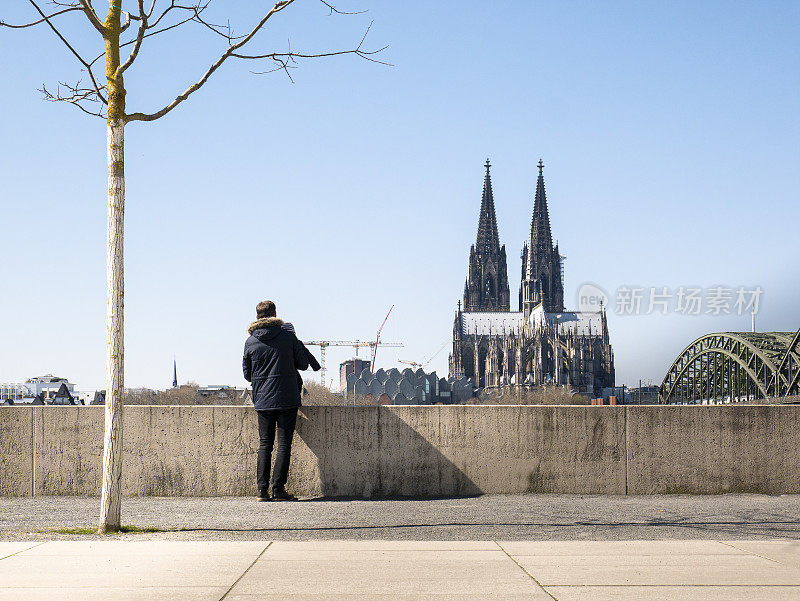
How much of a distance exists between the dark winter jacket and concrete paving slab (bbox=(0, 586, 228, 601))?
3.95m

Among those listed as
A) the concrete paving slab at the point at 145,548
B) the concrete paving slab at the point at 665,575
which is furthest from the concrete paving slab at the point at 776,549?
the concrete paving slab at the point at 145,548

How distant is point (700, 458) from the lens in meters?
9.63

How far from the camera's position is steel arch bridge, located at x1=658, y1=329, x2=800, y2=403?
77000mm

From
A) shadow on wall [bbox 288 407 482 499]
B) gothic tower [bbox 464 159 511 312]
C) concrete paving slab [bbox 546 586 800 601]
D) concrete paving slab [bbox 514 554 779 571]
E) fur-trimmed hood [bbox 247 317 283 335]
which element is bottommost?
concrete paving slab [bbox 514 554 779 571]

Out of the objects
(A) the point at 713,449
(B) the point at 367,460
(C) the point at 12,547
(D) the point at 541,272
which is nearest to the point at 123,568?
(C) the point at 12,547

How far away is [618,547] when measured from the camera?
6328mm

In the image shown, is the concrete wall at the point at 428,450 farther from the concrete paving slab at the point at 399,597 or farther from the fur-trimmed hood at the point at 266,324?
the concrete paving slab at the point at 399,597

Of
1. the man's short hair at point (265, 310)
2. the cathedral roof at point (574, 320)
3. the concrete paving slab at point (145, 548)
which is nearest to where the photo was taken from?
the concrete paving slab at point (145, 548)

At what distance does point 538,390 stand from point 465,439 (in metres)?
122

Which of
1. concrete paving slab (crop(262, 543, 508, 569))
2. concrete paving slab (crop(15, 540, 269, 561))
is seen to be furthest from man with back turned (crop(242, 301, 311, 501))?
concrete paving slab (crop(262, 543, 508, 569))

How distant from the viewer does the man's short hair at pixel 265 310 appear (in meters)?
9.14

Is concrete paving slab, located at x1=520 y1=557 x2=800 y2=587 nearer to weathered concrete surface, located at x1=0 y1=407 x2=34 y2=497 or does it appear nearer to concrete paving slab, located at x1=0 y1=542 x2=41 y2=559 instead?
concrete paving slab, located at x1=0 y1=542 x2=41 y2=559

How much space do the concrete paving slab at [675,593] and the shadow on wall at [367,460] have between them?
178 inches

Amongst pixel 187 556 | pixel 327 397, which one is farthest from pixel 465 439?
pixel 327 397
